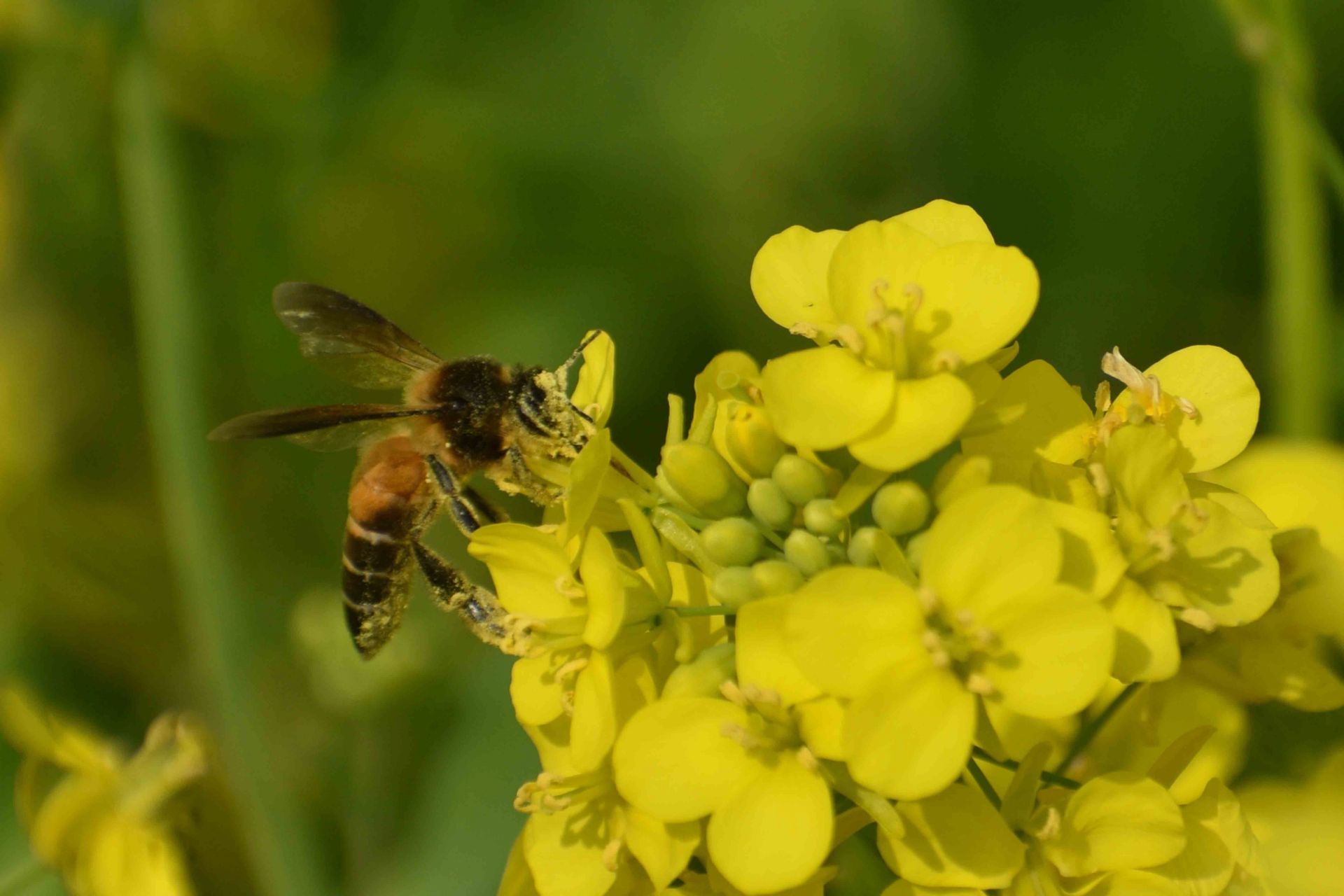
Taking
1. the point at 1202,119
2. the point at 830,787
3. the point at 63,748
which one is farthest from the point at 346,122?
the point at 830,787

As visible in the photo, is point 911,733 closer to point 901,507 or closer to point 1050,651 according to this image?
point 1050,651

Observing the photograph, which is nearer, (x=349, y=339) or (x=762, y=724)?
(x=762, y=724)

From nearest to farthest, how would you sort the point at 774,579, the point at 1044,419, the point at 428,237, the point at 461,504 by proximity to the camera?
1. the point at 774,579
2. the point at 1044,419
3. the point at 461,504
4. the point at 428,237

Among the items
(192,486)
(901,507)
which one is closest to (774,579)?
(901,507)

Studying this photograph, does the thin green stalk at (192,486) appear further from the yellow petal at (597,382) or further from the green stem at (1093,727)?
the green stem at (1093,727)

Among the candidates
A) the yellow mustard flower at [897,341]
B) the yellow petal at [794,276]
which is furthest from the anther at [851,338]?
the yellow petal at [794,276]

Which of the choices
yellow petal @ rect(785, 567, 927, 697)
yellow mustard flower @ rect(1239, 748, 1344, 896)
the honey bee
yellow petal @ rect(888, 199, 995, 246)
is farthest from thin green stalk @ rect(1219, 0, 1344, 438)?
yellow petal @ rect(785, 567, 927, 697)

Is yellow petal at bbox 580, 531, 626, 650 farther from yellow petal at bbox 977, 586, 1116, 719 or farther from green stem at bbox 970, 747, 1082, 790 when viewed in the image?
green stem at bbox 970, 747, 1082, 790
